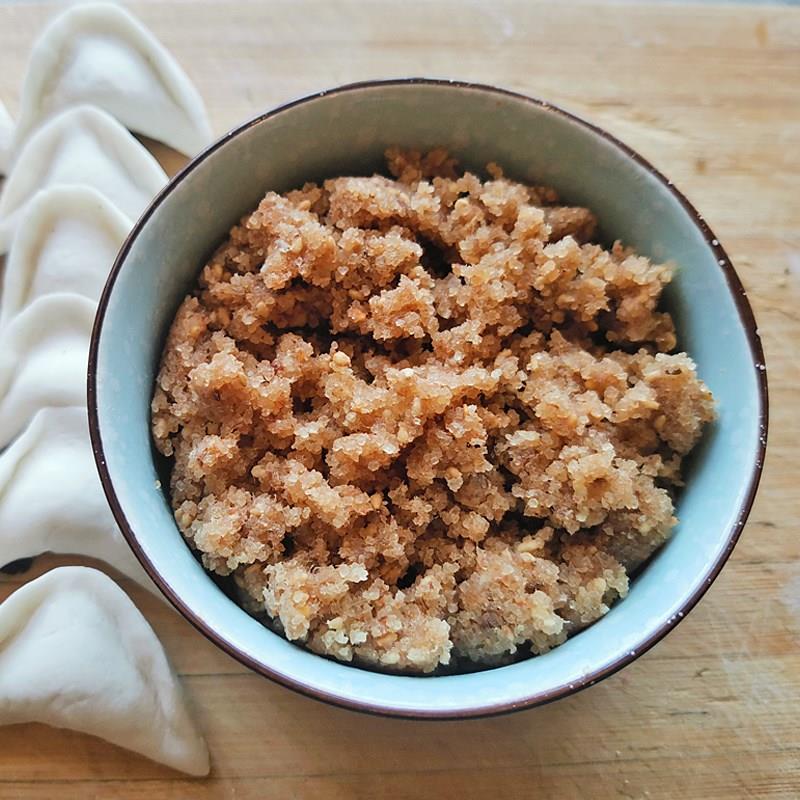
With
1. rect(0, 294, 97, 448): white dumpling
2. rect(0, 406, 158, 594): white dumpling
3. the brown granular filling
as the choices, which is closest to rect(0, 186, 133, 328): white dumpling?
rect(0, 294, 97, 448): white dumpling

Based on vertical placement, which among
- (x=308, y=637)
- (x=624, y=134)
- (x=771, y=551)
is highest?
(x=624, y=134)

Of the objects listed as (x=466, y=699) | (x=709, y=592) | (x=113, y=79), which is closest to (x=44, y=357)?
(x=113, y=79)

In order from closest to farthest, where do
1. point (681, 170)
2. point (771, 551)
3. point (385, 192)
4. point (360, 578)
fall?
point (360, 578), point (385, 192), point (771, 551), point (681, 170)

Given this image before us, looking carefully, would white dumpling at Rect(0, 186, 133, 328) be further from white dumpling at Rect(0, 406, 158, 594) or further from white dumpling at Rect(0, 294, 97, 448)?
white dumpling at Rect(0, 406, 158, 594)

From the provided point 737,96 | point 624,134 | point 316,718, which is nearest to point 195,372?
point 316,718

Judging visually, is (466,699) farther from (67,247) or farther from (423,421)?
(67,247)

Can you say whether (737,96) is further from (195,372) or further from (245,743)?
(245,743)

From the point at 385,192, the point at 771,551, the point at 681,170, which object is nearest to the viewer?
the point at 385,192
